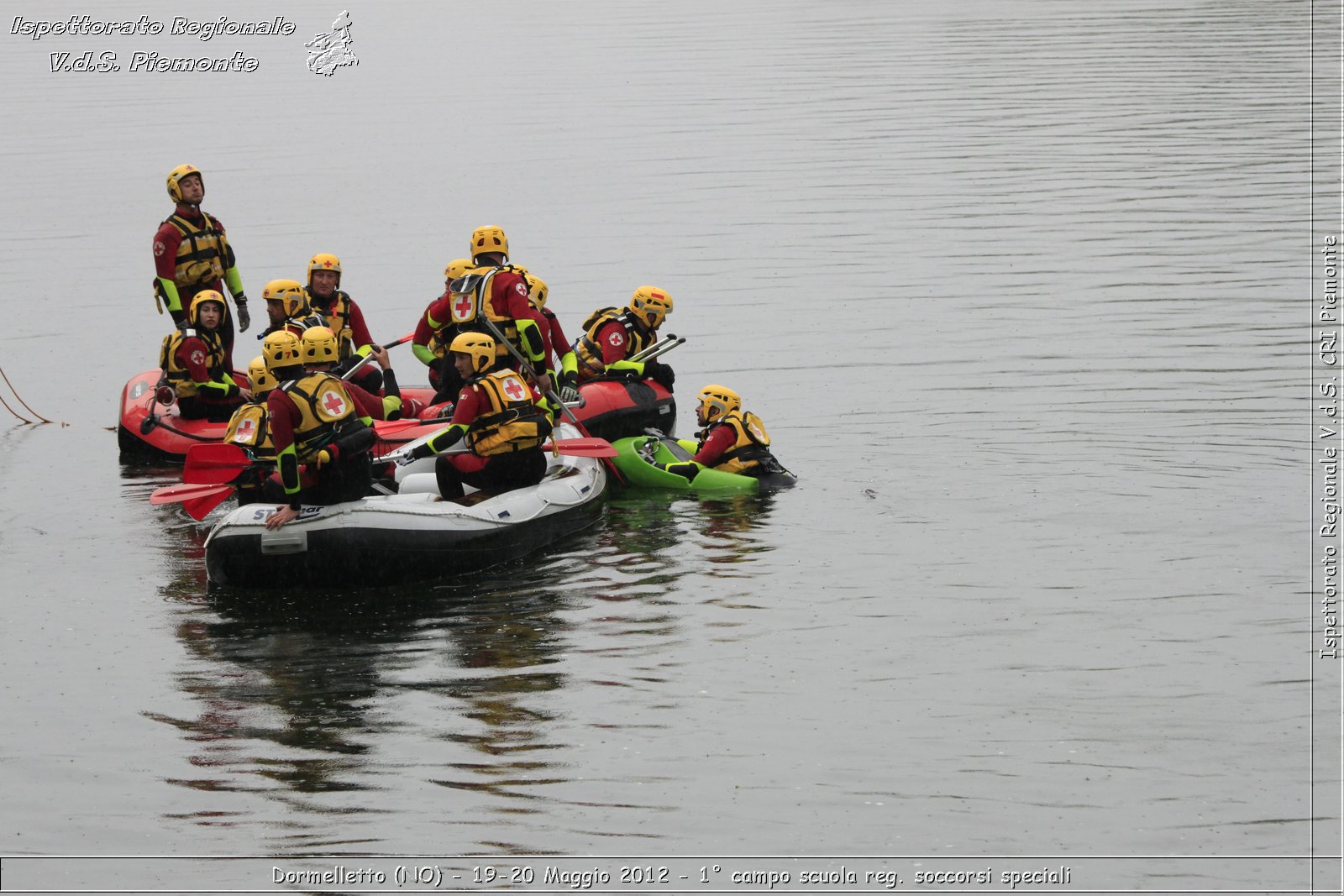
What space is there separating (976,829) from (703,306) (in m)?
15.7

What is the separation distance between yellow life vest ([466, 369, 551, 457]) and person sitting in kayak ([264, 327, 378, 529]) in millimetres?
1155

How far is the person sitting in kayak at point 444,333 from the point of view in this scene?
50.8ft

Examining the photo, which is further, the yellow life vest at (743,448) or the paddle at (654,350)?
the paddle at (654,350)

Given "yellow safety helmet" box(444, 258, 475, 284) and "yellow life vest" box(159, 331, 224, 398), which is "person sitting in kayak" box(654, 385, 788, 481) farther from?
"yellow life vest" box(159, 331, 224, 398)

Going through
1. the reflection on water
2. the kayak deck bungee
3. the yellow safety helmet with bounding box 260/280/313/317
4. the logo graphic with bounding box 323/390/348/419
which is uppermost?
the yellow safety helmet with bounding box 260/280/313/317

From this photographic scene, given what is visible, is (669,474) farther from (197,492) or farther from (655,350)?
(197,492)

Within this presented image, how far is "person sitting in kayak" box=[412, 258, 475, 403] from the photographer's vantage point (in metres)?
15.5

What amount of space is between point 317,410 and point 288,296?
311 centimetres

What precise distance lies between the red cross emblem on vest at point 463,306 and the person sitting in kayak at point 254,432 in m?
2.28

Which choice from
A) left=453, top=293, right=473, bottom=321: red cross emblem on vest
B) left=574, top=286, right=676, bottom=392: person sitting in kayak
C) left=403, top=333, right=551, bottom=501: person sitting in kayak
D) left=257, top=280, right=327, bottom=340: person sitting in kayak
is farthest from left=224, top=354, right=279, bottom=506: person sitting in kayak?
left=574, top=286, right=676, bottom=392: person sitting in kayak

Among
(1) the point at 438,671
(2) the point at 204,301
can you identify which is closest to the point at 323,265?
(2) the point at 204,301

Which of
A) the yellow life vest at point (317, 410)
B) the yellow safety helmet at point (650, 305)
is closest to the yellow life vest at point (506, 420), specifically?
the yellow life vest at point (317, 410)

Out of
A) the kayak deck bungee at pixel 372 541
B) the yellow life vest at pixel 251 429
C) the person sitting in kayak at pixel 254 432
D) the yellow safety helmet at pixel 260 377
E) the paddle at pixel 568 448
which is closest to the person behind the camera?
the kayak deck bungee at pixel 372 541

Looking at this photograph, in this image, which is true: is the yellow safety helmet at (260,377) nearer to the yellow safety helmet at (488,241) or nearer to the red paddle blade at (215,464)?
the red paddle blade at (215,464)
